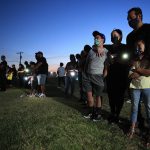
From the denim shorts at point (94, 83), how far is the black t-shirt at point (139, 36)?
1392 millimetres

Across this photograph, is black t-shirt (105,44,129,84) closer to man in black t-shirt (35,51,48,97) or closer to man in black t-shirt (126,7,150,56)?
man in black t-shirt (126,7,150,56)

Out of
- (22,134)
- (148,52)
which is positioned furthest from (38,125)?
(148,52)

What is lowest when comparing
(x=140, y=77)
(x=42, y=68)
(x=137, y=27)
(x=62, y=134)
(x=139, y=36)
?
(x=62, y=134)

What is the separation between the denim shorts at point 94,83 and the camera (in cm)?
773

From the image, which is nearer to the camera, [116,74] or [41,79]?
[116,74]

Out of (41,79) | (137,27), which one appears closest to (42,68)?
(41,79)

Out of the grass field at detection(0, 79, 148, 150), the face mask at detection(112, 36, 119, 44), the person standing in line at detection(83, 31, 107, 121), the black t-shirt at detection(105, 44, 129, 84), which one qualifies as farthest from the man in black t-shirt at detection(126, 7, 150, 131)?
the grass field at detection(0, 79, 148, 150)

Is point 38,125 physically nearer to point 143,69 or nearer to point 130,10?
point 143,69

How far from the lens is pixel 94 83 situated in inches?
307

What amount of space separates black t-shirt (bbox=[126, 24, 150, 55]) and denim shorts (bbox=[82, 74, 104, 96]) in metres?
1.39

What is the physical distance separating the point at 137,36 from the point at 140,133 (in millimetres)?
2034

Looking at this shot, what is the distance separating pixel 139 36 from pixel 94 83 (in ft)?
6.63

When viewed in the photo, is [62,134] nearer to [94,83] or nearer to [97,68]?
[94,83]

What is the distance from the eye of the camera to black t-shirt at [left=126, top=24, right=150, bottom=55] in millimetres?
6066
